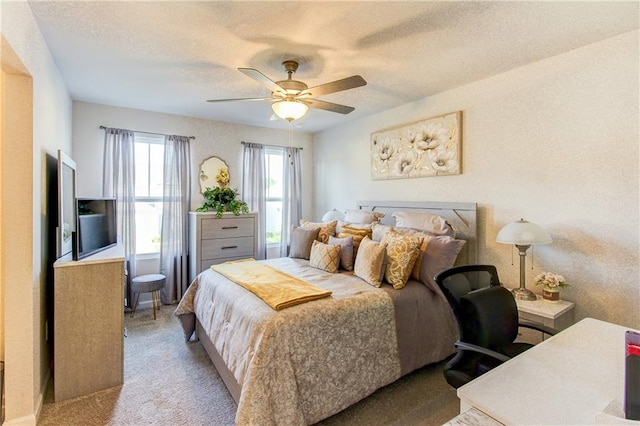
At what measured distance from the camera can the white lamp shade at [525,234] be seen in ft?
7.98

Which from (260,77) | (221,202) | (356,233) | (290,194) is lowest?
(356,233)

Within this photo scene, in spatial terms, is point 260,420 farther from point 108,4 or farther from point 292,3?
point 108,4

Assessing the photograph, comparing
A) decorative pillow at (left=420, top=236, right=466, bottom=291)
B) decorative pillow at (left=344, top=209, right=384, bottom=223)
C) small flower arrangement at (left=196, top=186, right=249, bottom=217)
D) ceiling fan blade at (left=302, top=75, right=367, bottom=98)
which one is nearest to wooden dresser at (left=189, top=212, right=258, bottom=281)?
small flower arrangement at (left=196, top=186, right=249, bottom=217)

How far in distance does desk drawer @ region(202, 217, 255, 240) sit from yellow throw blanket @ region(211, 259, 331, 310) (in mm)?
1241

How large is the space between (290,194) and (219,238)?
5.03 feet

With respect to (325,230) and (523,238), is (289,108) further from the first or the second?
(523,238)

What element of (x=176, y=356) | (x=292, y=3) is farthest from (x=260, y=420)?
(x=292, y=3)

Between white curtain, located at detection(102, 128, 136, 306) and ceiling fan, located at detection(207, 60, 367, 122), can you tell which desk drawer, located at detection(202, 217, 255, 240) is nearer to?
white curtain, located at detection(102, 128, 136, 306)

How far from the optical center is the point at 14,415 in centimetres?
191

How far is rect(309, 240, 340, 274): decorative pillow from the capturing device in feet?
9.97

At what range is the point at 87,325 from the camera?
2.30 m

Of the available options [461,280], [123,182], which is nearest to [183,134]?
[123,182]

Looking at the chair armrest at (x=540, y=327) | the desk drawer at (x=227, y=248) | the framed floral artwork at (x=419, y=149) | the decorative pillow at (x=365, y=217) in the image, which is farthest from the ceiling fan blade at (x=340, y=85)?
the desk drawer at (x=227, y=248)

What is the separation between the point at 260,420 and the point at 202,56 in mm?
2668
